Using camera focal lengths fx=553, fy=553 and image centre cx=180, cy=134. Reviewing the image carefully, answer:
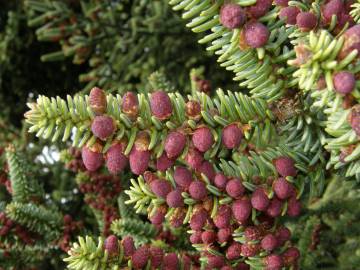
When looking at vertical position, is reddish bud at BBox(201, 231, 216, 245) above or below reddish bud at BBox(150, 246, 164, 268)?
below

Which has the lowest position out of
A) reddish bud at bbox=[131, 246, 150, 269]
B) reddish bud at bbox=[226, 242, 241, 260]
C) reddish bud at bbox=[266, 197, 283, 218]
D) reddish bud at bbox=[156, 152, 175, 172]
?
reddish bud at bbox=[226, 242, 241, 260]

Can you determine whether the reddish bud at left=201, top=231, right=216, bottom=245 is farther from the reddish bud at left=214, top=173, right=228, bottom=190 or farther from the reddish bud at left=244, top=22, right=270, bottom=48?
the reddish bud at left=244, top=22, right=270, bottom=48

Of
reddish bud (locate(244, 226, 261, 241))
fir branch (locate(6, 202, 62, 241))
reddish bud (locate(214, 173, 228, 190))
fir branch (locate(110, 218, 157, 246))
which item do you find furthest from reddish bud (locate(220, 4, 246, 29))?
fir branch (locate(6, 202, 62, 241))

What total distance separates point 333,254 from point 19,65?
169cm

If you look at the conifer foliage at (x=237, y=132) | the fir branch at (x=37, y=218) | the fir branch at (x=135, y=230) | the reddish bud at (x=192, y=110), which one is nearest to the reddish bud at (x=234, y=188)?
the conifer foliage at (x=237, y=132)

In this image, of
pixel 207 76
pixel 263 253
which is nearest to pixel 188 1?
pixel 263 253

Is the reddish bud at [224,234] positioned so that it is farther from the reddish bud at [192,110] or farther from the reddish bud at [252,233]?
the reddish bud at [192,110]

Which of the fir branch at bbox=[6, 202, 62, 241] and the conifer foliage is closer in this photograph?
the conifer foliage

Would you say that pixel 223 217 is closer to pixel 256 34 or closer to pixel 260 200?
pixel 260 200

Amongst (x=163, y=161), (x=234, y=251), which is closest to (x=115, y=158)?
(x=163, y=161)

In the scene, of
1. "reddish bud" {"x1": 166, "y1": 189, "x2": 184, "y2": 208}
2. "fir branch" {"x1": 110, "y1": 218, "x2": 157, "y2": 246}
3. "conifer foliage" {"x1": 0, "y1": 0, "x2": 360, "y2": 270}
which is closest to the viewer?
"conifer foliage" {"x1": 0, "y1": 0, "x2": 360, "y2": 270}

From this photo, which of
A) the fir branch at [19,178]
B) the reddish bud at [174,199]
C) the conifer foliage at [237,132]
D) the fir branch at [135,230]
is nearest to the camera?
the conifer foliage at [237,132]

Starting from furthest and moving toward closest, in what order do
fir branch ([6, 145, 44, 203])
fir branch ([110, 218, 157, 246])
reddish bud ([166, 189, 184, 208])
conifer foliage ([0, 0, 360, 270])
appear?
fir branch ([6, 145, 44, 203]) → fir branch ([110, 218, 157, 246]) → reddish bud ([166, 189, 184, 208]) → conifer foliage ([0, 0, 360, 270])

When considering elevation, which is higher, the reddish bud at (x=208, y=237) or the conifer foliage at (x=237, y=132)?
the conifer foliage at (x=237, y=132)
